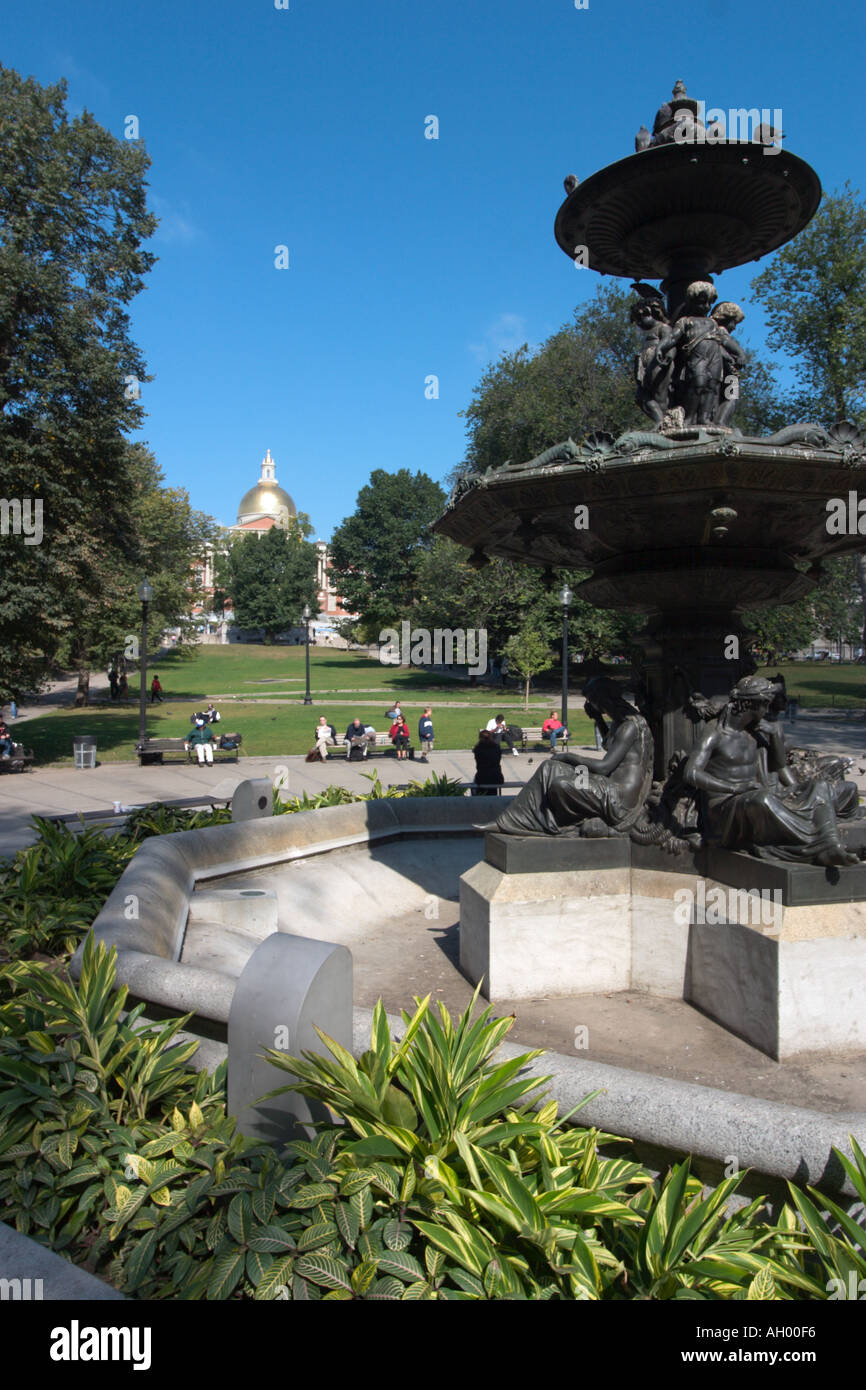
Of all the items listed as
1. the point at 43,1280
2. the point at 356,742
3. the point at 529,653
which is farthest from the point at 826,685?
the point at 43,1280

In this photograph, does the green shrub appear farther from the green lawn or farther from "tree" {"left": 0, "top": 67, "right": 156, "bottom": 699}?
"tree" {"left": 0, "top": 67, "right": 156, "bottom": 699}

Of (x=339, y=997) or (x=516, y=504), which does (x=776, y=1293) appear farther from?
(x=516, y=504)

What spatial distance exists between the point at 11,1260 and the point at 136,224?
2724cm

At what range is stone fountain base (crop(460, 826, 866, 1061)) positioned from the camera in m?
4.77

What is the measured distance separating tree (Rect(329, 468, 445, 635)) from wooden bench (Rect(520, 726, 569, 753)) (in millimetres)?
45594

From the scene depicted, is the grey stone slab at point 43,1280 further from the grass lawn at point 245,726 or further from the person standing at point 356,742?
the grass lawn at point 245,726

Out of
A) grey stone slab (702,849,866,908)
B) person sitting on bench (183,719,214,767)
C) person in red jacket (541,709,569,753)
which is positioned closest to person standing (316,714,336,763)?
person sitting on bench (183,719,214,767)

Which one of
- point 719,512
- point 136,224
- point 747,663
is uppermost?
point 136,224

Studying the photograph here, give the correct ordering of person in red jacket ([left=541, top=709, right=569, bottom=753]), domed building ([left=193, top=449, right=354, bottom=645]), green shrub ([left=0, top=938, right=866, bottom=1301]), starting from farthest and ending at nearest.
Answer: domed building ([left=193, top=449, right=354, bottom=645]) < person in red jacket ([left=541, top=709, right=569, bottom=753]) < green shrub ([left=0, top=938, right=866, bottom=1301])

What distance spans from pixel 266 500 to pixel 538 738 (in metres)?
138

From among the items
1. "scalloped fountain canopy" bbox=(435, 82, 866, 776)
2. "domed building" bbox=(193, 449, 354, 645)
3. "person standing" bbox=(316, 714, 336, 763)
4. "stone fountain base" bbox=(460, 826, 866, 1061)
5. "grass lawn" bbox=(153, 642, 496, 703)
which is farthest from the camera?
"domed building" bbox=(193, 449, 354, 645)

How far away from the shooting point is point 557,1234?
8.64 feet

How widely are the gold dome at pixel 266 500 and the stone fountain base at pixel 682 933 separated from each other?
15419 centimetres

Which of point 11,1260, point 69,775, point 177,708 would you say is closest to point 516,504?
point 11,1260
